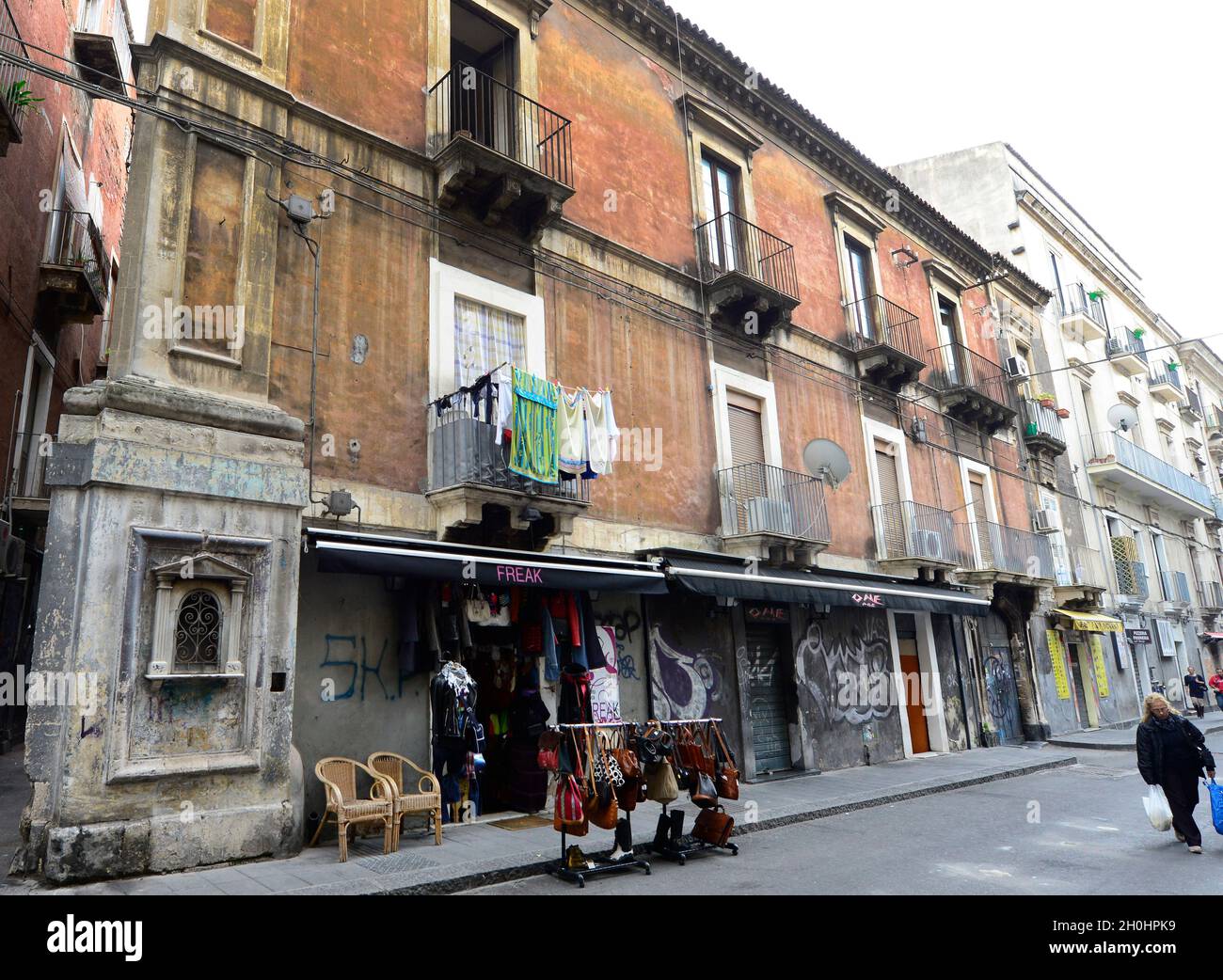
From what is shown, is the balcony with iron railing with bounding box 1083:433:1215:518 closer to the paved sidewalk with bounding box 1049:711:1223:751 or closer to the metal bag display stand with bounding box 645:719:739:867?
the paved sidewalk with bounding box 1049:711:1223:751

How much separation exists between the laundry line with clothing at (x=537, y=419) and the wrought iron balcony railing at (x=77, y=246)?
28.1ft

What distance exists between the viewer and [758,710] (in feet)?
45.2

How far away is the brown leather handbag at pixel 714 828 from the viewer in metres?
7.91

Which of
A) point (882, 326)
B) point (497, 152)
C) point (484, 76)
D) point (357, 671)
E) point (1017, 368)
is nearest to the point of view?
point (357, 671)

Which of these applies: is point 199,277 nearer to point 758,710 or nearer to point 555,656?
point 555,656

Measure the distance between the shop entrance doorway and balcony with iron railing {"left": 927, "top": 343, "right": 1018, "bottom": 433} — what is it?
9234 mm

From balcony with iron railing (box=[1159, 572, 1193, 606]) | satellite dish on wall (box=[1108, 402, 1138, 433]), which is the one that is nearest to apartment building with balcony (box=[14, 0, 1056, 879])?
Answer: satellite dish on wall (box=[1108, 402, 1138, 433])

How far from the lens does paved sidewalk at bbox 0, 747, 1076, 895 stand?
6234 mm

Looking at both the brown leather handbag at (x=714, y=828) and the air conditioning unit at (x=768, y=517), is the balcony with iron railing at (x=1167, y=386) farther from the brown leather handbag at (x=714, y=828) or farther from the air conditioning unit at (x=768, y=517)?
the brown leather handbag at (x=714, y=828)

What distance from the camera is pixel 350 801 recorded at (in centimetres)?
740

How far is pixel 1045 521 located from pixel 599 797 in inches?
826

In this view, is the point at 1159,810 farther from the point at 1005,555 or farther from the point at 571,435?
the point at 1005,555

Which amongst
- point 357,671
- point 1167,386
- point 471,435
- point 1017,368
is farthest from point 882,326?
point 1167,386

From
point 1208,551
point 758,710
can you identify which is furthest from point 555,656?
point 1208,551
